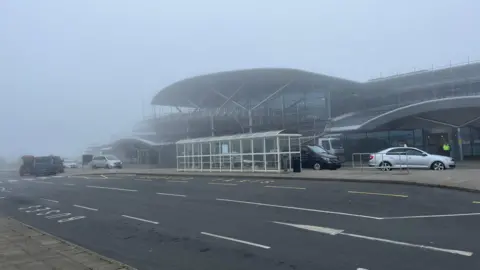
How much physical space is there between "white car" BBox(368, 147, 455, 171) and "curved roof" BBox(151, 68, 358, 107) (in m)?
26.1

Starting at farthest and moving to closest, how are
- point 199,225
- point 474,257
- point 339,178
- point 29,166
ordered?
point 29,166 < point 339,178 < point 199,225 < point 474,257

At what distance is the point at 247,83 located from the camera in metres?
55.5

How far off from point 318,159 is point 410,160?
6203mm

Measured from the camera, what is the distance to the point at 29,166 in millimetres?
42594

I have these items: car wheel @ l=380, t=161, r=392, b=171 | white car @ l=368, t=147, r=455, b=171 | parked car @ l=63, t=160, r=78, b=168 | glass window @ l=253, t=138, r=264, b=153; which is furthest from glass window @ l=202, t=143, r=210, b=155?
parked car @ l=63, t=160, r=78, b=168

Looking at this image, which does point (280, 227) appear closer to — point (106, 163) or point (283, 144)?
point (283, 144)

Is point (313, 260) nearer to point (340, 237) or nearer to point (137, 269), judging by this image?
point (340, 237)

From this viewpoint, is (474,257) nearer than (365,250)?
Yes

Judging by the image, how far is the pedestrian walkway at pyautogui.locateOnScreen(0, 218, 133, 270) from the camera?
21.7ft

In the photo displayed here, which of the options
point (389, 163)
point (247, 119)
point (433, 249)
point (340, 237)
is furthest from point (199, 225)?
point (247, 119)

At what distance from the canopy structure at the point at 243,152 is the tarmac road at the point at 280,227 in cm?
938

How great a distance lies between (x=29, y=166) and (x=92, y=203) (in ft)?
102

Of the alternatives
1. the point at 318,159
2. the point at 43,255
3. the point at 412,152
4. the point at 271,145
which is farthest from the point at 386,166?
the point at 43,255

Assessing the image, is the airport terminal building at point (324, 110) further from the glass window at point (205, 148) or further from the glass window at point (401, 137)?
the glass window at point (205, 148)
